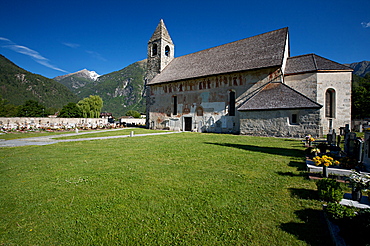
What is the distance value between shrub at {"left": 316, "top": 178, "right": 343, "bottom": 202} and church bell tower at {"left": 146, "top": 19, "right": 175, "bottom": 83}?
32.8 metres

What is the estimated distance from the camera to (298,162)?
7.90 metres

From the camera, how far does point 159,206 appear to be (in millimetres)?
3971

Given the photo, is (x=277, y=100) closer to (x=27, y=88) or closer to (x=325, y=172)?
(x=325, y=172)

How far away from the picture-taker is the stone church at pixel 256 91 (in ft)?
59.4

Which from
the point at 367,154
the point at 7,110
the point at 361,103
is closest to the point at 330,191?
the point at 367,154

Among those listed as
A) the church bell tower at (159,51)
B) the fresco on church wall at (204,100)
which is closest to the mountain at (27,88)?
the church bell tower at (159,51)

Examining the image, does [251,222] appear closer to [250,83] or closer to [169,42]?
[250,83]

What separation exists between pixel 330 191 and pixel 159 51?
3467cm

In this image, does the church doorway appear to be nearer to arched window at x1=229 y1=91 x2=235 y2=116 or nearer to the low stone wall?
arched window at x1=229 y1=91 x2=235 y2=116

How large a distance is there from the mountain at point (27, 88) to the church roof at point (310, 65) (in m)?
128

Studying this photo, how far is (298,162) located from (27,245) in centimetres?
873

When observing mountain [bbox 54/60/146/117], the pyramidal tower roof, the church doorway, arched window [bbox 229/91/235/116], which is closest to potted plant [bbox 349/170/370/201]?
arched window [bbox 229/91/235/116]

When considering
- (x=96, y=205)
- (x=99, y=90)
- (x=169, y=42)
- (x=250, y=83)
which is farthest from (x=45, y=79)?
(x=96, y=205)

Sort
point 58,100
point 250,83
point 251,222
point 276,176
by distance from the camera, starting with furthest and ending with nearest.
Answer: point 58,100 < point 250,83 < point 276,176 < point 251,222
